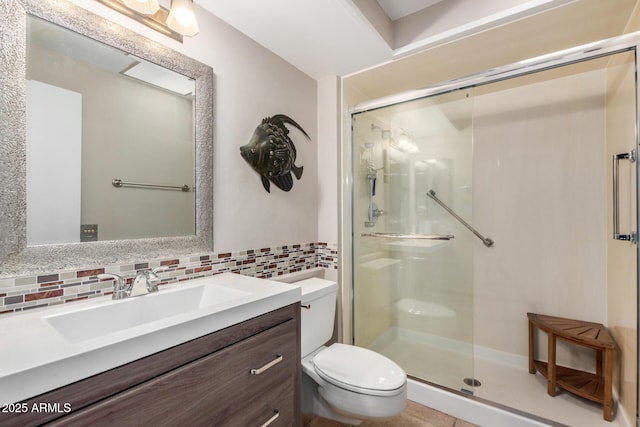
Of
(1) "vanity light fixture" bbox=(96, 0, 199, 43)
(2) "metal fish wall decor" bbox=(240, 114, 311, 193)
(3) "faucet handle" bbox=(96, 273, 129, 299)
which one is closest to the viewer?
(3) "faucet handle" bbox=(96, 273, 129, 299)

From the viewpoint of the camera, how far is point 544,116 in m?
2.15

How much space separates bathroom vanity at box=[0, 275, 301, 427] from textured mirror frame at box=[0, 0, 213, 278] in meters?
0.52

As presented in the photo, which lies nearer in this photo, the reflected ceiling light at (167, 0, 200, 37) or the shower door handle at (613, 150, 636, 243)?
the reflected ceiling light at (167, 0, 200, 37)

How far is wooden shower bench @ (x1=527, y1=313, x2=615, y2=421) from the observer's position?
1610 mm

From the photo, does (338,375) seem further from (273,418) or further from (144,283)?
(144,283)

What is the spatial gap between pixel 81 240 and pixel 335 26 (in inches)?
61.4

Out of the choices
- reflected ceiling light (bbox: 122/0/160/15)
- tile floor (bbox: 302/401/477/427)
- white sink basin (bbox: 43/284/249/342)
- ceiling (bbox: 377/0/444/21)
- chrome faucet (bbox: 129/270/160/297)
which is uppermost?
ceiling (bbox: 377/0/444/21)

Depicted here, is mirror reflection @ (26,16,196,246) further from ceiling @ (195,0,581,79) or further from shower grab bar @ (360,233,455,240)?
shower grab bar @ (360,233,455,240)

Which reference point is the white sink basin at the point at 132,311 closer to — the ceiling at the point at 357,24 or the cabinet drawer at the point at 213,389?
the cabinet drawer at the point at 213,389

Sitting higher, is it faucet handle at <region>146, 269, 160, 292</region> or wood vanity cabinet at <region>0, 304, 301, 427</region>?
faucet handle at <region>146, 269, 160, 292</region>

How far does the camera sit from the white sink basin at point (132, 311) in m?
0.88

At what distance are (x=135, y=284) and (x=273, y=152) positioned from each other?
3.28 feet

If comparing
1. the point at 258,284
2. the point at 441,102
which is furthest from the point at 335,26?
the point at 258,284

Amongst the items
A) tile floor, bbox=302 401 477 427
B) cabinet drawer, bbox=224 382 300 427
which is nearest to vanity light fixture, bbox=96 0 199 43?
cabinet drawer, bbox=224 382 300 427
